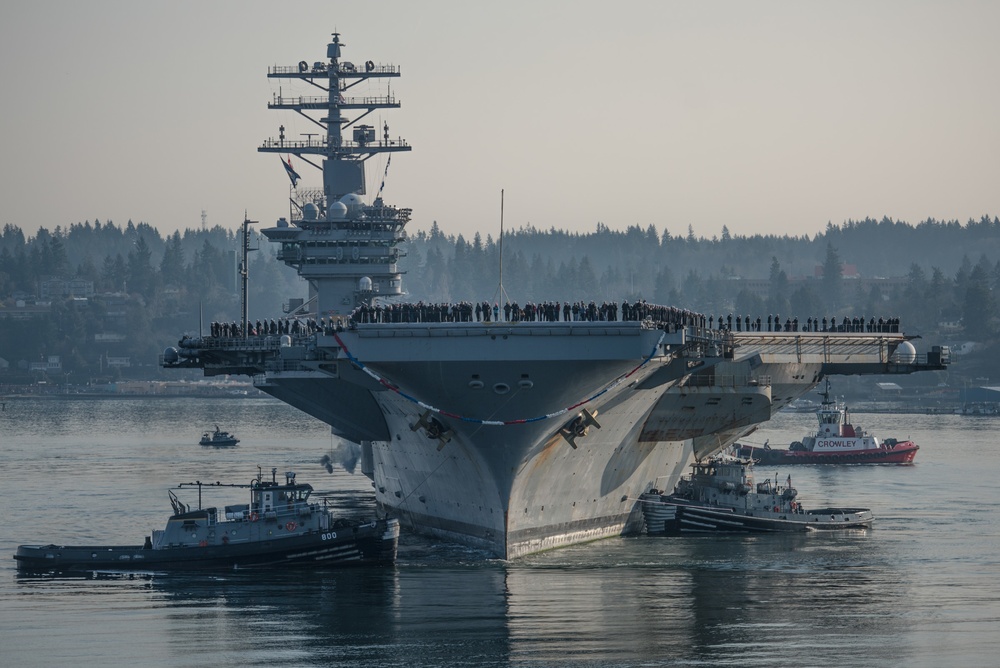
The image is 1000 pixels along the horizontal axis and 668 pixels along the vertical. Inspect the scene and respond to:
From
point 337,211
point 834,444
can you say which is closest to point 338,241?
point 337,211

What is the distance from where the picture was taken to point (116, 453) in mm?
84125

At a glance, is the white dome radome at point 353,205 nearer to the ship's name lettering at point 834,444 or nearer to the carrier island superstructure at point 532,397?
the carrier island superstructure at point 532,397

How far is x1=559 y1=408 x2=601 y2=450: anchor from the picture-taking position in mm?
40781

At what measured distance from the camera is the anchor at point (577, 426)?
1606 inches

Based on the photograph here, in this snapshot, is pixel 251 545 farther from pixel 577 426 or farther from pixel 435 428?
pixel 577 426

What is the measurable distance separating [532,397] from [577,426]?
2186 mm

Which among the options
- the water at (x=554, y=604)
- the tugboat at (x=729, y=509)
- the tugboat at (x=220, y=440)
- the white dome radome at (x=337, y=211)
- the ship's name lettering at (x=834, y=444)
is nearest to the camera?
the water at (x=554, y=604)

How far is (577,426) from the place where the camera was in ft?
134

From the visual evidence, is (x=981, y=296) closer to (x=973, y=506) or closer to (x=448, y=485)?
(x=973, y=506)

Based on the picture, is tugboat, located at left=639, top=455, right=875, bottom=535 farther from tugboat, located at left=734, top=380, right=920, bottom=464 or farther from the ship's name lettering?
the ship's name lettering

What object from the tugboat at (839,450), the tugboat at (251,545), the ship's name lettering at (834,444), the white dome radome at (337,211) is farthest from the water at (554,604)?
the ship's name lettering at (834,444)

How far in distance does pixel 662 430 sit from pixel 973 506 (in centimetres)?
1532

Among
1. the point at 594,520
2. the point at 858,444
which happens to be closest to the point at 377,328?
the point at 594,520

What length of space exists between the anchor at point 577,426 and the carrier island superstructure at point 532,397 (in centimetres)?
3
